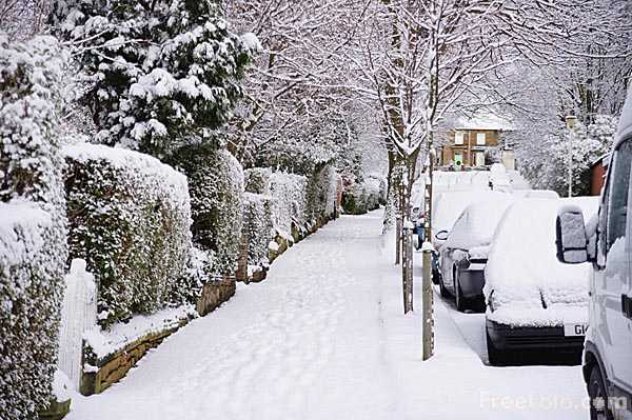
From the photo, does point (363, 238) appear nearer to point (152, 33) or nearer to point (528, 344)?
point (152, 33)

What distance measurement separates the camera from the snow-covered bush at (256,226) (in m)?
15.5

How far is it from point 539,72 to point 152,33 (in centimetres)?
1111

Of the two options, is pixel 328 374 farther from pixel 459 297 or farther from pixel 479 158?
pixel 479 158

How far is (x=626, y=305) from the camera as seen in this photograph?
3.84m

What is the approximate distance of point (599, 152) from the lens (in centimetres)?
3169

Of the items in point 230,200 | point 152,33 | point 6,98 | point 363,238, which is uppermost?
point 152,33

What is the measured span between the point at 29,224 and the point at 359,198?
147 feet

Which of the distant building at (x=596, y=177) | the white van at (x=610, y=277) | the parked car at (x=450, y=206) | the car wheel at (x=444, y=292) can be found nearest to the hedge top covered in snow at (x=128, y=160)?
the white van at (x=610, y=277)

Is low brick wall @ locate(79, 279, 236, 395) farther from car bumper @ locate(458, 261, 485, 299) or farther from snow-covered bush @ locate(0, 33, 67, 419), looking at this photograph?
car bumper @ locate(458, 261, 485, 299)

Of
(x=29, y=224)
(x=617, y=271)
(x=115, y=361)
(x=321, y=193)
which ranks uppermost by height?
(x=29, y=224)

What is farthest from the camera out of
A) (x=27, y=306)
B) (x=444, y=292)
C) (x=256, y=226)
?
(x=256, y=226)

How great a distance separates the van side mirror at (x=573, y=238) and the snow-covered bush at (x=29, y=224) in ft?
→ 10.9

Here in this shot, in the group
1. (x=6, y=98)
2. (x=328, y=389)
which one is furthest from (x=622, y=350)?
(x=6, y=98)

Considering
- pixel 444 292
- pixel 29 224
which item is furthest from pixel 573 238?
pixel 444 292
